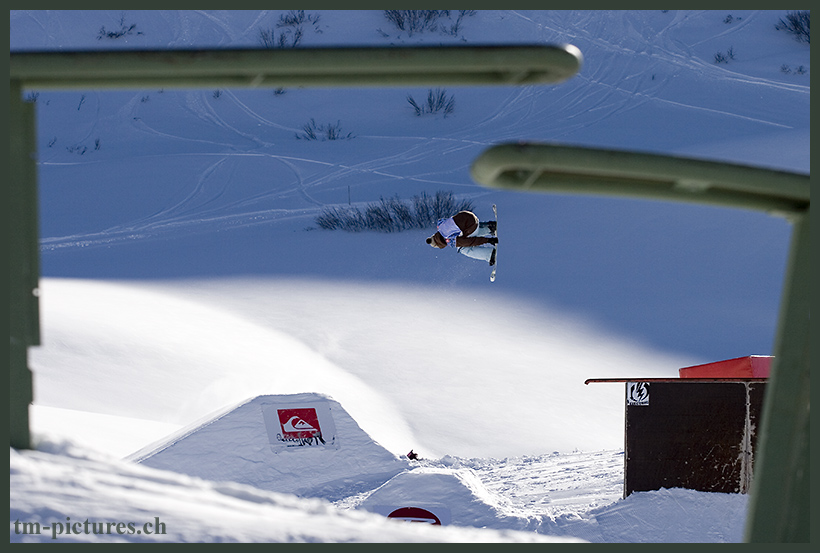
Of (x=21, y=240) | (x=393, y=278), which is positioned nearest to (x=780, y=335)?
(x=21, y=240)

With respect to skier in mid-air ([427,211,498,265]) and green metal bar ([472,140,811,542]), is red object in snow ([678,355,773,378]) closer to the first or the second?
skier in mid-air ([427,211,498,265])

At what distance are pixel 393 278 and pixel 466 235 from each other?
26.4 feet

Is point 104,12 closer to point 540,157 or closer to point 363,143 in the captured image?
point 363,143

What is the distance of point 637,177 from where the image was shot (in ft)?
5.08

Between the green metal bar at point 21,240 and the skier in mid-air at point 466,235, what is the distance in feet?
13.6

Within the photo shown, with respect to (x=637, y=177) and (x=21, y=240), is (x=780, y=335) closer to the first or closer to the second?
(x=637, y=177)

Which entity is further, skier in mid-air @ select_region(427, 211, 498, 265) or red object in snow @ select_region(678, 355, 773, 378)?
red object in snow @ select_region(678, 355, 773, 378)

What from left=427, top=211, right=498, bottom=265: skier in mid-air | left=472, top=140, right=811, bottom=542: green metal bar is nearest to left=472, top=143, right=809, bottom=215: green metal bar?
left=472, top=140, right=811, bottom=542: green metal bar

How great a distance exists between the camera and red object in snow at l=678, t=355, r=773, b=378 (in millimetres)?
7453

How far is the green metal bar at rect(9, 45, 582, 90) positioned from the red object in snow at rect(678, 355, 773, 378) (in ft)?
20.7

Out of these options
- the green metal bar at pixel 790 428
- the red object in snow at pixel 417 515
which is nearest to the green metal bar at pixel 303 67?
the green metal bar at pixel 790 428

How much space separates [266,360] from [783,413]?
9242 mm

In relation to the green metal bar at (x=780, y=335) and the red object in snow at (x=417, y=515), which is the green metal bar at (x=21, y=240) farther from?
the red object in snow at (x=417, y=515)

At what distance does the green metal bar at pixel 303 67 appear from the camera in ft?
5.67
